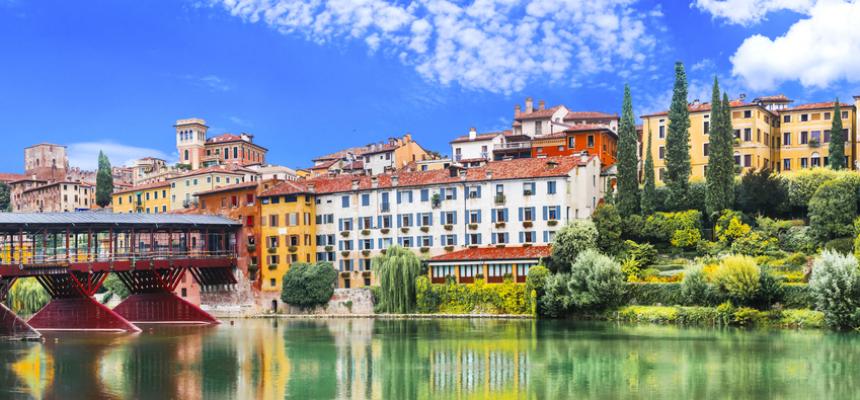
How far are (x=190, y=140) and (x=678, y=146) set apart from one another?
300 feet

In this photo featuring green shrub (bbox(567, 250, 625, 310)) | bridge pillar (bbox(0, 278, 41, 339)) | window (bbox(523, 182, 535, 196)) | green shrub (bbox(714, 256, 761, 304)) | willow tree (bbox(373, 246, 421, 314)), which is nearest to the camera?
green shrub (bbox(714, 256, 761, 304))

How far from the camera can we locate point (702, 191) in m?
74.4

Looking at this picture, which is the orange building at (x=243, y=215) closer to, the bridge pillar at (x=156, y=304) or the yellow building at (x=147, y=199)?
the bridge pillar at (x=156, y=304)

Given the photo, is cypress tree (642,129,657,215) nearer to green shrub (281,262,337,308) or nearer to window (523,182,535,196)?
window (523,182,535,196)

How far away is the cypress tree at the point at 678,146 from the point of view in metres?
74.8

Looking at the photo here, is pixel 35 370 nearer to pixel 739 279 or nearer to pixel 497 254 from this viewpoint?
pixel 497 254

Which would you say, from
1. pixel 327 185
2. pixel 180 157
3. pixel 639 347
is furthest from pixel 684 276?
pixel 180 157

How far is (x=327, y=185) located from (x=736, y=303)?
39.3 m

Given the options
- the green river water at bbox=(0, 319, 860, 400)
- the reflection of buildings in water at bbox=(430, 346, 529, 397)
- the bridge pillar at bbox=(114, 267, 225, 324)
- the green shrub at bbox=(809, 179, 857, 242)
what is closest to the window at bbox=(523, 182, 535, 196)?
the green river water at bbox=(0, 319, 860, 400)

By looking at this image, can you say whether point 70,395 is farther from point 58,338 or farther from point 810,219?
point 810,219

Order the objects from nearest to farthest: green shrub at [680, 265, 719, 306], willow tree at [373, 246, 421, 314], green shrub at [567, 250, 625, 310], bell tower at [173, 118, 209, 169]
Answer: green shrub at [680, 265, 719, 306], green shrub at [567, 250, 625, 310], willow tree at [373, 246, 421, 314], bell tower at [173, 118, 209, 169]

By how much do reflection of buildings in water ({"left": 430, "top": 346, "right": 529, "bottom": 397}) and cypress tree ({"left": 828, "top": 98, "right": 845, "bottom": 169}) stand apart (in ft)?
154

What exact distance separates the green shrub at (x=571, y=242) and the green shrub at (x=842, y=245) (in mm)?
15839

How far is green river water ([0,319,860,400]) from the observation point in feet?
116
